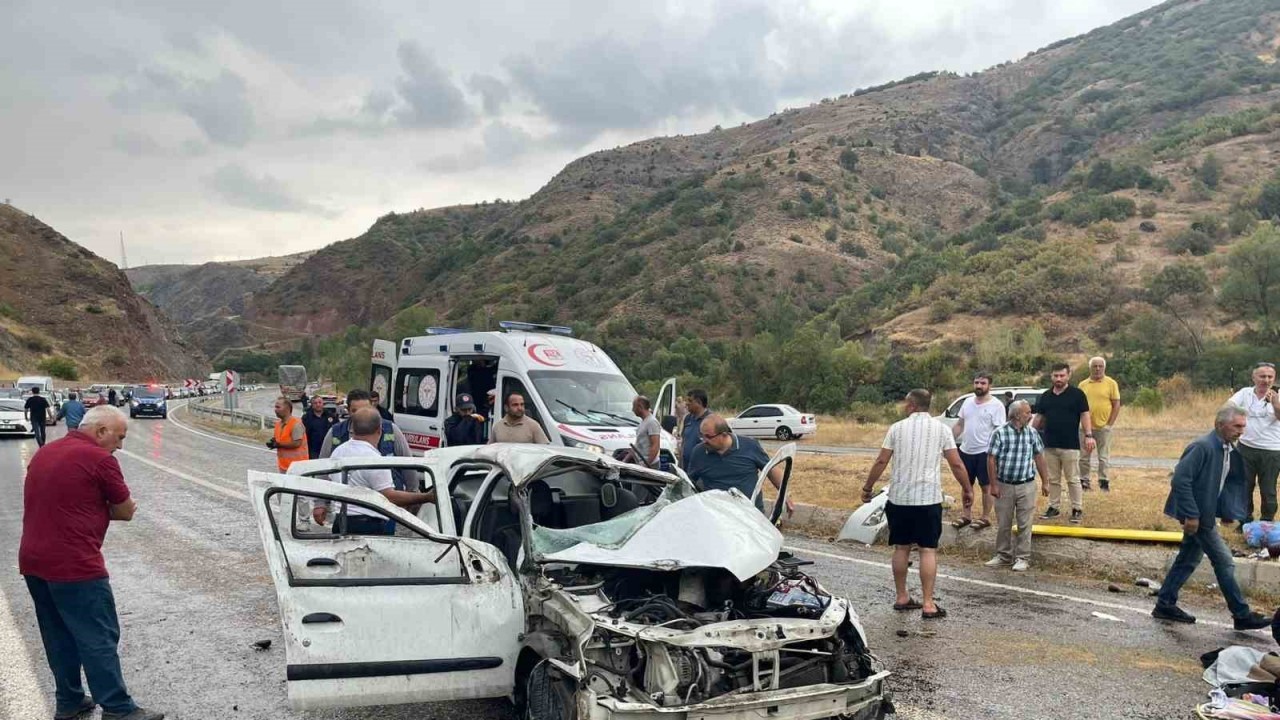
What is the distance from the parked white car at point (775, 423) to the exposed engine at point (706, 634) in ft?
82.6

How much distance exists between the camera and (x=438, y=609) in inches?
171

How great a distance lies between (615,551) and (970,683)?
250 cm

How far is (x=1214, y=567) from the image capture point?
21.3 feet

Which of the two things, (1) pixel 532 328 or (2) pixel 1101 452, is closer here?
(2) pixel 1101 452

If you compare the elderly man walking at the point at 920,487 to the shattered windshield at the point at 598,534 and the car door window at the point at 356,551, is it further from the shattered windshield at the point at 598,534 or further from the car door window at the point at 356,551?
the car door window at the point at 356,551

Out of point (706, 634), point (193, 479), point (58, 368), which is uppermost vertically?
point (58, 368)

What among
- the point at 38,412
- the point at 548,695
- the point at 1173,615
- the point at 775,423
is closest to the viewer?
the point at 548,695

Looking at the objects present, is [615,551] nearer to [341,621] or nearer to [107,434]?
[341,621]

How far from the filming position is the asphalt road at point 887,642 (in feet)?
16.5

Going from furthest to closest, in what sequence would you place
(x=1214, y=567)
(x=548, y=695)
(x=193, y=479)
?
(x=193, y=479) < (x=1214, y=567) < (x=548, y=695)

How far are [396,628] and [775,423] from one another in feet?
86.7

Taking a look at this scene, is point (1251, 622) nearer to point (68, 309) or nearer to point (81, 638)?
point (81, 638)

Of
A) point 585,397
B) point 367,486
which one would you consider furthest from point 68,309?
point 367,486

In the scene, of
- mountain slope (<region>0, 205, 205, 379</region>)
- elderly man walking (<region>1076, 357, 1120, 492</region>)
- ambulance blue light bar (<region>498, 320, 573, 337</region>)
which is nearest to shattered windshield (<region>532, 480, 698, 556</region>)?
elderly man walking (<region>1076, 357, 1120, 492</region>)
